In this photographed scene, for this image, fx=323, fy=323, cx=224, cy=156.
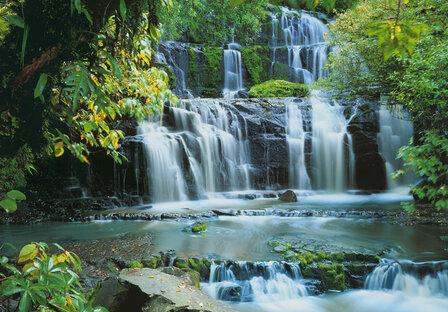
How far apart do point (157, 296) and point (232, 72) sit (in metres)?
20.1

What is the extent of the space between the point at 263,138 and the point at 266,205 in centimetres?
438

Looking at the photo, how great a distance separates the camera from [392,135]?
13.9m

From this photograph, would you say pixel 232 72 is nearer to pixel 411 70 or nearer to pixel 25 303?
pixel 411 70

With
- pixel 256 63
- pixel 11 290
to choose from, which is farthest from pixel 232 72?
pixel 11 290

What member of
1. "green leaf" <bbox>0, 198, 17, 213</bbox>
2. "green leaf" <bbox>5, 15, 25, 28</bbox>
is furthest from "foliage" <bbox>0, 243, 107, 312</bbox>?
"green leaf" <bbox>5, 15, 25, 28</bbox>

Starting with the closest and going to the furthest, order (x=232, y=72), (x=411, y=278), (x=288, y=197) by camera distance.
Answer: (x=411, y=278)
(x=288, y=197)
(x=232, y=72)

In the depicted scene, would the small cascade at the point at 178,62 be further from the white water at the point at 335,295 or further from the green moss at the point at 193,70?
the white water at the point at 335,295

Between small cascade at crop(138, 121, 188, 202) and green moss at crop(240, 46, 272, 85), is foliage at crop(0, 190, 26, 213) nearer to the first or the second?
small cascade at crop(138, 121, 188, 202)

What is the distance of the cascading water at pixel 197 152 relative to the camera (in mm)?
11922

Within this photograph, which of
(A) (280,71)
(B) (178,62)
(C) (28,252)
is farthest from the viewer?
(A) (280,71)

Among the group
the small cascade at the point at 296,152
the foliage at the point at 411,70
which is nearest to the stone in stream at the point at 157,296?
the foliage at the point at 411,70

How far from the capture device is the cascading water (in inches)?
469

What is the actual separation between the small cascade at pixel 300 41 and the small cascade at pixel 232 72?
8.44 ft

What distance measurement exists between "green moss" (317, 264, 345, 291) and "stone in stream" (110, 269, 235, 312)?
221 centimetres
